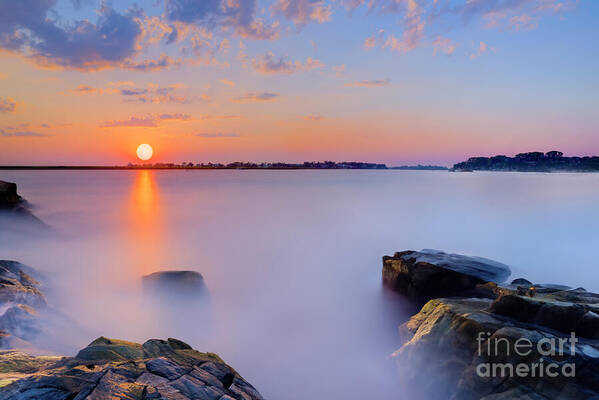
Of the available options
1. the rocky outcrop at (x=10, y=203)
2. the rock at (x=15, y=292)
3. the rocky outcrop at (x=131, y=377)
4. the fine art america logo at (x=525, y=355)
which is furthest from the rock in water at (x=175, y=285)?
the rocky outcrop at (x=10, y=203)

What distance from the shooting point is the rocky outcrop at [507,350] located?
153 inches

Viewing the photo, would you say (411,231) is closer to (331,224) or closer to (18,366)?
(331,224)

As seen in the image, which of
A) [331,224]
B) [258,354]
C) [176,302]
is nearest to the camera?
[258,354]

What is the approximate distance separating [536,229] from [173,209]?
30.7 metres

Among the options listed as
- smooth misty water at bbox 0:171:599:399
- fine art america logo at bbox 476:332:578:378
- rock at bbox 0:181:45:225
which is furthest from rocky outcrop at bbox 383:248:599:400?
rock at bbox 0:181:45:225

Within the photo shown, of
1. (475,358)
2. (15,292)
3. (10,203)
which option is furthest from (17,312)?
(10,203)

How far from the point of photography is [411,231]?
22.2 meters

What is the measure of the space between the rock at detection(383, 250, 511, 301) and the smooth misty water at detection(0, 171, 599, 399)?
73 cm

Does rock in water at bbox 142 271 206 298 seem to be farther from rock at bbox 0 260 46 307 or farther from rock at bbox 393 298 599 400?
rock at bbox 393 298 599 400

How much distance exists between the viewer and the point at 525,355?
4.20 metres

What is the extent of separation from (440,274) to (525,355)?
474 centimetres

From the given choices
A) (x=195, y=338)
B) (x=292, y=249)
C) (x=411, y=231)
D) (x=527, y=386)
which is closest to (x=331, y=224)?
(x=411, y=231)

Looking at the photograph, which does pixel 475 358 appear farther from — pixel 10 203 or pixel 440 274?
pixel 10 203

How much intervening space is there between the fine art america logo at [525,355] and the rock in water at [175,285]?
8438 millimetres
